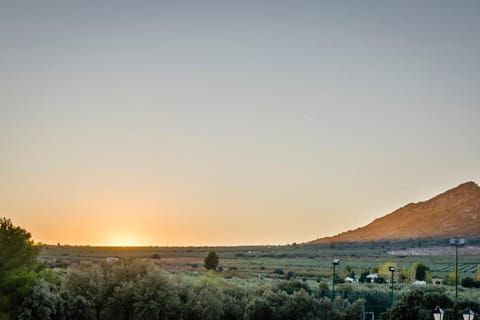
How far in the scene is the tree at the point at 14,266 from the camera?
5159cm

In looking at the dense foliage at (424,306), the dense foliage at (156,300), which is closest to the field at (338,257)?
the dense foliage at (156,300)

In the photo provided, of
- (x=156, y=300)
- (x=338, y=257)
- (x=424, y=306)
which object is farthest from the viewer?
(x=338, y=257)

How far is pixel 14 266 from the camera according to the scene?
53344 mm

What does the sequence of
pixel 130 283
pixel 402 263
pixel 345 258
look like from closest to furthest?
pixel 130 283 < pixel 402 263 < pixel 345 258

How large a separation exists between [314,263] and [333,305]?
301 feet

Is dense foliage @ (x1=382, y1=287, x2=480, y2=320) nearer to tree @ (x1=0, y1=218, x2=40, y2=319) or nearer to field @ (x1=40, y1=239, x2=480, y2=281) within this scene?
tree @ (x1=0, y1=218, x2=40, y2=319)

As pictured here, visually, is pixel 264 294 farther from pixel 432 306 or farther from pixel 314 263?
pixel 314 263

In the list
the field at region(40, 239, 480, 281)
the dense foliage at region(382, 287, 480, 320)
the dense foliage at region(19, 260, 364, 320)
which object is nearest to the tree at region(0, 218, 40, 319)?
the dense foliage at region(19, 260, 364, 320)

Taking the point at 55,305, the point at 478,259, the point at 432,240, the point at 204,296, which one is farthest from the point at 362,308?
the point at 432,240

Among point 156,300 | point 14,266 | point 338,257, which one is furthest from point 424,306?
point 338,257

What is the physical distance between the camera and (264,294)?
198ft

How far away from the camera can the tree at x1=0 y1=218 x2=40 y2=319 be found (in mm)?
51594

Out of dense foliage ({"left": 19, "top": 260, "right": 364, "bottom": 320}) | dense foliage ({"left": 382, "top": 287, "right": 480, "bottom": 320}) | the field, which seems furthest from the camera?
the field

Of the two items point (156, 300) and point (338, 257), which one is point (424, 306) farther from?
point (338, 257)
